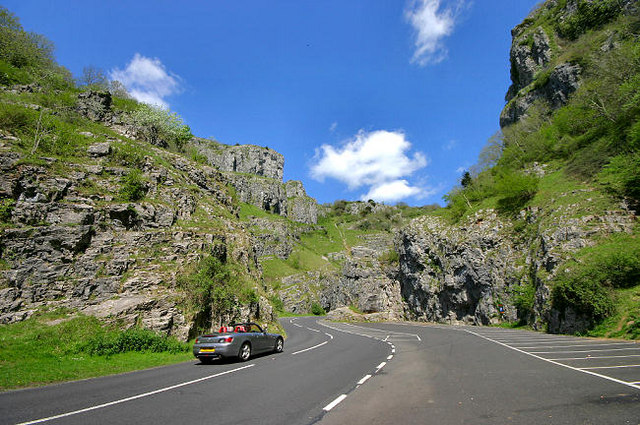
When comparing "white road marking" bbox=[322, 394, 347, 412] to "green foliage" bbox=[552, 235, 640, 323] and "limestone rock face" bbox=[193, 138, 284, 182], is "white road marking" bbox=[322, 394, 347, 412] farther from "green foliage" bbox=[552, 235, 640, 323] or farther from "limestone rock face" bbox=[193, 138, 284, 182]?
"limestone rock face" bbox=[193, 138, 284, 182]

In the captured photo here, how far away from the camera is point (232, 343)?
41.2 ft

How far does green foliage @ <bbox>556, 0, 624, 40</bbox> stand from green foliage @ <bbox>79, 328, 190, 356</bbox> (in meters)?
73.8

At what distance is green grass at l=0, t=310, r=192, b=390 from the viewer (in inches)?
382

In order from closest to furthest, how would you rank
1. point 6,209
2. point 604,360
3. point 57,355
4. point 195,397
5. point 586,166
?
point 195,397 → point 604,360 → point 57,355 → point 6,209 → point 586,166

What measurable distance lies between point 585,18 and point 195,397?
77810 mm

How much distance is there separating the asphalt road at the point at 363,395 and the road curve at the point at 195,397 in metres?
0.02

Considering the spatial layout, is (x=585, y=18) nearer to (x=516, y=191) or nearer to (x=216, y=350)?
(x=516, y=191)

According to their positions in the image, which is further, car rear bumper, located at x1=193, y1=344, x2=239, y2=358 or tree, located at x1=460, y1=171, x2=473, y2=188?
tree, located at x1=460, y1=171, x2=473, y2=188

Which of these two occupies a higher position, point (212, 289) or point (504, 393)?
point (212, 289)

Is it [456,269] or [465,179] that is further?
[465,179]

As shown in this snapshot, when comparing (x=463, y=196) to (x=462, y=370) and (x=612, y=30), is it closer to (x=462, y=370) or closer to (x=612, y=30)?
(x=612, y=30)

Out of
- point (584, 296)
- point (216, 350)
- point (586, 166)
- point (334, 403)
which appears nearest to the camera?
point (334, 403)

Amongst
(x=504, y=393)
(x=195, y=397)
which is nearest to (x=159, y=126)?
(x=195, y=397)

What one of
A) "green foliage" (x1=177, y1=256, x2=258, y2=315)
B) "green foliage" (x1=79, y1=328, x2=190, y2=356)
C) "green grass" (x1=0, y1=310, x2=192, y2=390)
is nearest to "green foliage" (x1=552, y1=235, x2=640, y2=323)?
"green foliage" (x1=177, y1=256, x2=258, y2=315)
